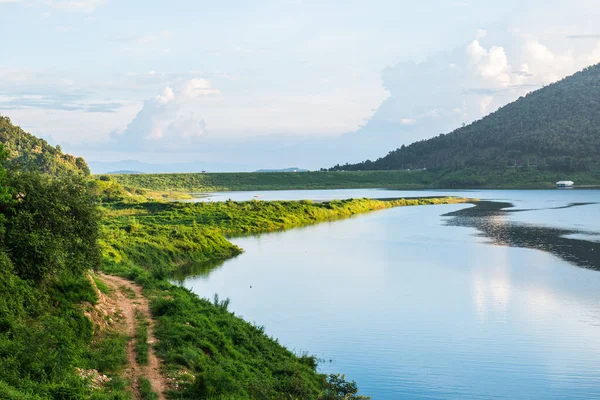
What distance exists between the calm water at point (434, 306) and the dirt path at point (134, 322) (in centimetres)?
513

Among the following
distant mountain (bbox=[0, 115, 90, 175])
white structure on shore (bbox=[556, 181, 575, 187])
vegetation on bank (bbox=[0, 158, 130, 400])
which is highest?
distant mountain (bbox=[0, 115, 90, 175])

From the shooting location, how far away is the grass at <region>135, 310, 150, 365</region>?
599 inches

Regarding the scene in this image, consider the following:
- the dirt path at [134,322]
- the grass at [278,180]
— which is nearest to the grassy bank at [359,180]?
the grass at [278,180]

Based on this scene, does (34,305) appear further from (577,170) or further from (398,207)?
(577,170)

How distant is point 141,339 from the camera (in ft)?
54.9

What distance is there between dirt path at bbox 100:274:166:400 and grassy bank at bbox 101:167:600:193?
430 ft

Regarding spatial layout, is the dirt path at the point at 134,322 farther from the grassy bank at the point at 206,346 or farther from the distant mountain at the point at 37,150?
the distant mountain at the point at 37,150

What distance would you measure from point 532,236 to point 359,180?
133m

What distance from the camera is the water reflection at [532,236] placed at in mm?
44841

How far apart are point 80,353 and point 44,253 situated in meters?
3.67

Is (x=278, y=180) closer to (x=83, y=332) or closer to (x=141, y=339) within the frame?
(x=141, y=339)

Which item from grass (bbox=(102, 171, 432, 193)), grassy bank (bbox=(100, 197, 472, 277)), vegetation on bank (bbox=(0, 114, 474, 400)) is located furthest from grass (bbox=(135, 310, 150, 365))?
grass (bbox=(102, 171, 432, 193))

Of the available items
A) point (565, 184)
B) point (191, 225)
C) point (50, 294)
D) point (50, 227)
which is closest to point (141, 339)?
point (50, 294)

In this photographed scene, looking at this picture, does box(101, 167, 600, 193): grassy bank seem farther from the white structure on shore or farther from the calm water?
the calm water
